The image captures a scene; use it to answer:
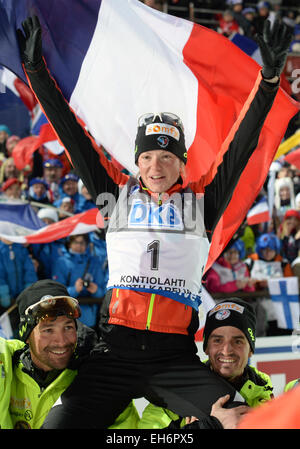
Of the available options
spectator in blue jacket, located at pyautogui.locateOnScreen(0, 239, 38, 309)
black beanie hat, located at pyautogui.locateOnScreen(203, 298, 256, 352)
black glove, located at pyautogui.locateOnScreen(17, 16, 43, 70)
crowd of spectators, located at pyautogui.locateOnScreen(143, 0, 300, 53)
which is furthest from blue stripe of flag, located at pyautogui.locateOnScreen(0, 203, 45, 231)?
crowd of spectators, located at pyautogui.locateOnScreen(143, 0, 300, 53)

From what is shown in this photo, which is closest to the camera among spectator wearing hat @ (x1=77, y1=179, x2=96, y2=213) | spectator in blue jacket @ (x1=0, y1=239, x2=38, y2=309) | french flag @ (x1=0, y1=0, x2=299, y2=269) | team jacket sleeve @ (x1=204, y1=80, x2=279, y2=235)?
team jacket sleeve @ (x1=204, y1=80, x2=279, y2=235)

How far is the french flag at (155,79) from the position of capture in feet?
13.0

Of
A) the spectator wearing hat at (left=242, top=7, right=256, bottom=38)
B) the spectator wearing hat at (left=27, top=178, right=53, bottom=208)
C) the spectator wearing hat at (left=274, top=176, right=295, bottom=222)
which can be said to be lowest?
the spectator wearing hat at (left=27, top=178, right=53, bottom=208)

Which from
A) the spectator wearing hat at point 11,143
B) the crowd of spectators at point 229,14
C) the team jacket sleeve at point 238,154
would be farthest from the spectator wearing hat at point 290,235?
the crowd of spectators at point 229,14

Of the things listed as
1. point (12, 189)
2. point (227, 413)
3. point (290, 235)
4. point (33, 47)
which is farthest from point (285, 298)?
point (33, 47)

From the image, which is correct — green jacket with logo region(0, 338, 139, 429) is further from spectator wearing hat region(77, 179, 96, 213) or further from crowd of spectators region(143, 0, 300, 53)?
crowd of spectators region(143, 0, 300, 53)

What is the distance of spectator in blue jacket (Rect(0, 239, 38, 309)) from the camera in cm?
582

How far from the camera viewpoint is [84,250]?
20.5 feet

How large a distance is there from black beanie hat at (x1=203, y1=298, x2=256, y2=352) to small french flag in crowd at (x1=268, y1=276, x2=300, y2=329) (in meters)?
3.30

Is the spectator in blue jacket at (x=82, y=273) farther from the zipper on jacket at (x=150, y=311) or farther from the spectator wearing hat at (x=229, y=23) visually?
the spectator wearing hat at (x=229, y=23)

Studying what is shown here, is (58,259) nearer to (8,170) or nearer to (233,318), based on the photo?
(8,170)

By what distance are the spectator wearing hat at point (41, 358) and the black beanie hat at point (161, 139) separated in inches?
37.5

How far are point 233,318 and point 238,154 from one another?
92 cm
